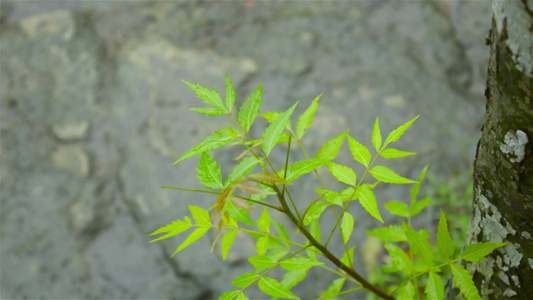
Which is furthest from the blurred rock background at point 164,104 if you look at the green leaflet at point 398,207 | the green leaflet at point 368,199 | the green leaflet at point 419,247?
the green leaflet at point 368,199

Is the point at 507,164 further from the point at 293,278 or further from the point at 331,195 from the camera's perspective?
the point at 293,278

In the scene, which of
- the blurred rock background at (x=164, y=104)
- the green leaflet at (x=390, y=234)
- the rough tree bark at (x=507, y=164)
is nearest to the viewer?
the rough tree bark at (x=507, y=164)

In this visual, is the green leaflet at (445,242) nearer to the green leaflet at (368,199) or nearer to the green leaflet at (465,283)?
the green leaflet at (465,283)

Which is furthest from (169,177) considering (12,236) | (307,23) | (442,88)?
(442,88)

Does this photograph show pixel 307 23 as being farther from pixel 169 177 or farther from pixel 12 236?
pixel 12 236

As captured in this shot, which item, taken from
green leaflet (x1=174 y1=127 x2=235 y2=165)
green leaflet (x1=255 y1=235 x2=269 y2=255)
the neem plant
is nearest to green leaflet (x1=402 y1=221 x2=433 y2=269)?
the neem plant
